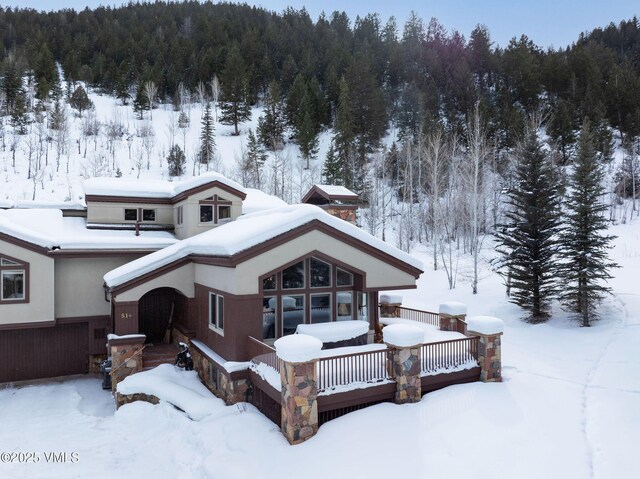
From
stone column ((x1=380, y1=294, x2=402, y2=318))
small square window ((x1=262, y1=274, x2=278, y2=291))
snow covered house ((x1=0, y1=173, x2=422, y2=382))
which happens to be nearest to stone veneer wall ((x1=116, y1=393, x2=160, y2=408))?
snow covered house ((x1=0, y1=173, x2=422, y2=382))

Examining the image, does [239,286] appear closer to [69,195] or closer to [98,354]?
[98,354]

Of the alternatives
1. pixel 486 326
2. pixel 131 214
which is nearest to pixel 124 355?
pixel 131 214

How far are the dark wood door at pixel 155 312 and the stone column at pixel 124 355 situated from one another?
3.14 meters

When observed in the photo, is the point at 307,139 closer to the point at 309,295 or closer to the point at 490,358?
the point at 309,295

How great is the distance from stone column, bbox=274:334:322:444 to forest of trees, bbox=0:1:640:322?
17362mm

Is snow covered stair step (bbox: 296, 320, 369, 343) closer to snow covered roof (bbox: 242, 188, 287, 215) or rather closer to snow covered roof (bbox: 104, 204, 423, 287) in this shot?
snow covered roof (bbox: 104, 204, 423, 287)

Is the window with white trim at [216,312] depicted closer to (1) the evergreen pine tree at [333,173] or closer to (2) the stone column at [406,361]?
(2) the stone column at [406,361]

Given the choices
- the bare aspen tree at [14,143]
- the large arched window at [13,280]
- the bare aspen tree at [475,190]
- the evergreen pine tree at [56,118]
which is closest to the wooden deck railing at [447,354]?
the bare aspen tree at [475,190]

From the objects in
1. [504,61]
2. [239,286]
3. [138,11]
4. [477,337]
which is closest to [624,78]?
[504,61]

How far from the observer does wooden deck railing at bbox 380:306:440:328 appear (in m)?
14.3

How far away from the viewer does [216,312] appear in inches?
478

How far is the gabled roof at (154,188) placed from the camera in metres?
16.5

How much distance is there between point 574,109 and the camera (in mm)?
43688

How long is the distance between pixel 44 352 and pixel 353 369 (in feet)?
38.4
